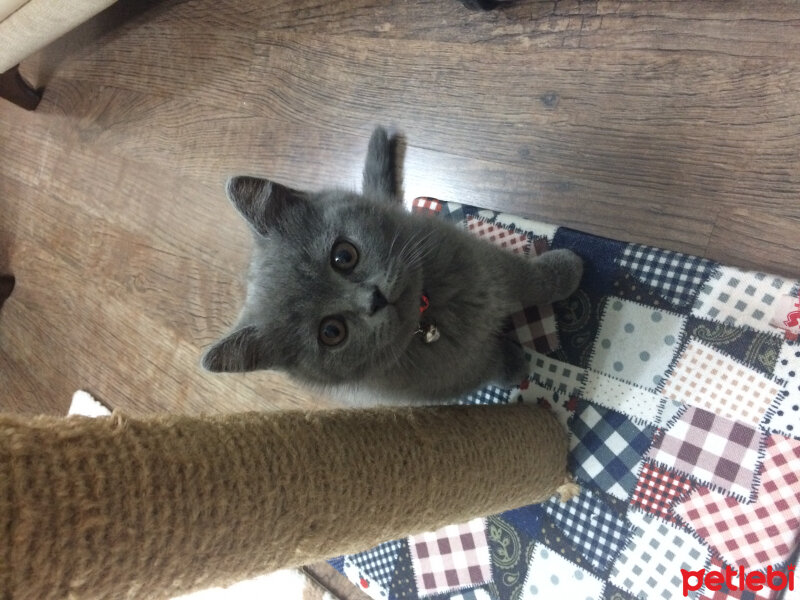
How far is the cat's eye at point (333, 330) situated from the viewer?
938 mm

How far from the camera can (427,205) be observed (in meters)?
1.42

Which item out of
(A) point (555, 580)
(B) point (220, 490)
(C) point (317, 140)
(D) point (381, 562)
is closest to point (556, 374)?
Answer: (A) point (555, 580)

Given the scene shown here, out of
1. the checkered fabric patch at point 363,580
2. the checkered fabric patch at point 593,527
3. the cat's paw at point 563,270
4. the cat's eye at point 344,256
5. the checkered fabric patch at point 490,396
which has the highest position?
the cat's paw at point 563,270

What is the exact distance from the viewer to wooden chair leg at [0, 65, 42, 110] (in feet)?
8.09

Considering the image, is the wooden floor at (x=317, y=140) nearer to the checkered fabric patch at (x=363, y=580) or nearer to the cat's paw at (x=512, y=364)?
the cat's paw at (x=512, y=364)

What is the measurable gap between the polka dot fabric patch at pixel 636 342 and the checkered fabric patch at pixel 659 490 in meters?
0.16

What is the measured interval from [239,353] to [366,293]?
24 centimetres

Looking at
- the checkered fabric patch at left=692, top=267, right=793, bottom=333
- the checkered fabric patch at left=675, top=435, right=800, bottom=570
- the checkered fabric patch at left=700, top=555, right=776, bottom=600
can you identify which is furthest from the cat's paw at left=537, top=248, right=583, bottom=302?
the checkered fabric patch at left=700, top=555, right=776, bottom=600

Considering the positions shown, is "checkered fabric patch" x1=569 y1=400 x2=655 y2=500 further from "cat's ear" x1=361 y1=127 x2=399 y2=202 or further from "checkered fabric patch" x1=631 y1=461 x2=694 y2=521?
"cat's ear" x1=361 y1=127 x2=399 y2=202

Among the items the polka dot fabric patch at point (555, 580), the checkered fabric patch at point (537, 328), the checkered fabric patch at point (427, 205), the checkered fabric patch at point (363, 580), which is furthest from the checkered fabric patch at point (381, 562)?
the checkered fabric patch at point (427, 205)

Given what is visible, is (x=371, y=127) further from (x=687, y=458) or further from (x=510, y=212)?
(x=687, y=458)

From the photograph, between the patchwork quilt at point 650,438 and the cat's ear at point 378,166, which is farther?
the cat's ear at point 378,166

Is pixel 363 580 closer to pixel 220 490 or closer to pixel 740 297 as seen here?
pixel 220 490

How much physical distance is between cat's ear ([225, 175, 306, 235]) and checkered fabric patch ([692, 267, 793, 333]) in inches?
30.2
